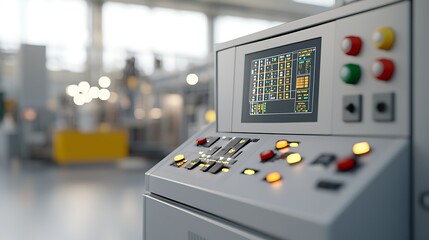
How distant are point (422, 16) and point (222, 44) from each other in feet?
2.92

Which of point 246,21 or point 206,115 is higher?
point 246,21

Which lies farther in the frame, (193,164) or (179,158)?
(179,158)

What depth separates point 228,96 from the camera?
1637mm

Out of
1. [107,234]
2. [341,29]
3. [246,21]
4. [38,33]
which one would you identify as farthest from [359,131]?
[246,21]

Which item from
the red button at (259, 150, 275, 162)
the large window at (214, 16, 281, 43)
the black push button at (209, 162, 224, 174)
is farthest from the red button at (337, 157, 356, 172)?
the large window at (214, 16, 281, 43)

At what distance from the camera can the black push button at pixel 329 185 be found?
872mm

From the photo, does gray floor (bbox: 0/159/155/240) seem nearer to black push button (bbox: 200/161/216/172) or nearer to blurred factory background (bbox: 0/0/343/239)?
blurred factory background (bbox: 0/0/343/239)

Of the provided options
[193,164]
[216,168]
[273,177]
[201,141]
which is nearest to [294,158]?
[273,177]

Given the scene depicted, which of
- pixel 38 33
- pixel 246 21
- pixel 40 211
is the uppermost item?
pixel 246 21

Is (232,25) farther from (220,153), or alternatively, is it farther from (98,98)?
(220,153)

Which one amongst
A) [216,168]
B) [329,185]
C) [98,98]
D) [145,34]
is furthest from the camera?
[145,34]

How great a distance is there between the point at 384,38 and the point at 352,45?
0.10 meters

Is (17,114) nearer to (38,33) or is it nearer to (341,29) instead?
(38,33)

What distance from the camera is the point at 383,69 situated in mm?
974
